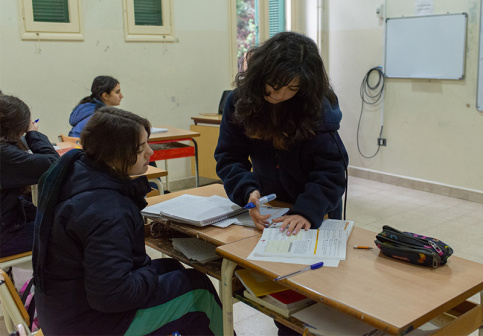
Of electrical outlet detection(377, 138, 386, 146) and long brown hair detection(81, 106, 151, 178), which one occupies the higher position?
long brown hair detection(81, 106, 151, 178)

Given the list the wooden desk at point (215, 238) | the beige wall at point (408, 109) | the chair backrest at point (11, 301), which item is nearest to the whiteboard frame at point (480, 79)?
the beige wall at point (408, 109)

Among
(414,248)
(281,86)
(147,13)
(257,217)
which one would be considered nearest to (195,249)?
(257,217)

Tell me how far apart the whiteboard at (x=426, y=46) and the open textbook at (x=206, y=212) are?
3393 mm

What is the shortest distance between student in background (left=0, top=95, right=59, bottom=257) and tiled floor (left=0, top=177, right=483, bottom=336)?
120cm

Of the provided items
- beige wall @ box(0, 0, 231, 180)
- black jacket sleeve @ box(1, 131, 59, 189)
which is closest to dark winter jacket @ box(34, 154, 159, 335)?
black jacket sleeve @ box(1, 131, 59, 189)

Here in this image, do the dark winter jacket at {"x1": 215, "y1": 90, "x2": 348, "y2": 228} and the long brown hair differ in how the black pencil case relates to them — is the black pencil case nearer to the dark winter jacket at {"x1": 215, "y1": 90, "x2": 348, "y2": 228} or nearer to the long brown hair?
the dark winter jacket at {"x1": 215, "y1": 90, "x2": 348, "y2": 228}

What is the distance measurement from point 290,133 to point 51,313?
92cm

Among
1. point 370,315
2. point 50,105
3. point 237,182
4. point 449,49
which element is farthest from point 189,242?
point 449,49

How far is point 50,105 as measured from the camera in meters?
4.54

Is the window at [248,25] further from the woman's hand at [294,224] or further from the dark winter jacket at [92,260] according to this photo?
the dark winter jacket at [92,260]

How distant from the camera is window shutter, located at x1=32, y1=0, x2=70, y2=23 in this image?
14.3ft

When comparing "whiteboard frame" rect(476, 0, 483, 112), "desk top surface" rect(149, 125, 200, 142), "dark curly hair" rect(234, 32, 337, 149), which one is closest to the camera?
"dark curly hair" rect(234, 32, 337, 149)

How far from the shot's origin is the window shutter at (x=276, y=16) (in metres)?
5.96

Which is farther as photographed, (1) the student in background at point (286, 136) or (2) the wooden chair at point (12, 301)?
(1) the student in background at point (286, 136)
